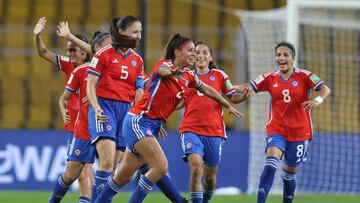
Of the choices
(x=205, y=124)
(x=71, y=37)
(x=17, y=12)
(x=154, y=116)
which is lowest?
(x=205, y=124)

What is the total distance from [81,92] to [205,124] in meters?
1.69

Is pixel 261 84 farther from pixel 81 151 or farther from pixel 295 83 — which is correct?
pixel 81 151

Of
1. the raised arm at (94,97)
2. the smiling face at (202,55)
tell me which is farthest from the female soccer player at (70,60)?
the raised arm at (94,97)

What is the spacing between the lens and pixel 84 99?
452 inches

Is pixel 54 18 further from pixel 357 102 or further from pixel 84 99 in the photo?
pixel 84 99

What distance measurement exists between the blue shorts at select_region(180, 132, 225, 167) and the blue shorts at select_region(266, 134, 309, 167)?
66 cm

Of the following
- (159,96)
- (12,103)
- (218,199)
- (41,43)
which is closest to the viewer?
(159,96)

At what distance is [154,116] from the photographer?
10.5m

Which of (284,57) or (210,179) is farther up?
(284,57)

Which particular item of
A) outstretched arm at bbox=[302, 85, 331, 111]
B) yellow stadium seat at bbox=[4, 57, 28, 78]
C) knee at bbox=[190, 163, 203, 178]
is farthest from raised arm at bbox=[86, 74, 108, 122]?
yellow stadium seat at bbox=[4, 57, 28, 78]

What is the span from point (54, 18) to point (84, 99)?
11.3 metres

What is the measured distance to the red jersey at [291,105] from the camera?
1245cm

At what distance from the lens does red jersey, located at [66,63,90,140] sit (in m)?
11.3

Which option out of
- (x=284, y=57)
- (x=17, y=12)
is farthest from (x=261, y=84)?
(x=17, y=12)
